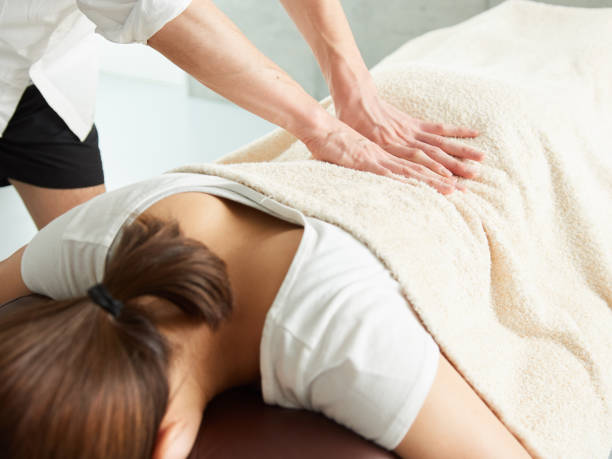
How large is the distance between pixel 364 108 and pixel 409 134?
0.12 metres

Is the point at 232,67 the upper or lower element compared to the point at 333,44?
upper

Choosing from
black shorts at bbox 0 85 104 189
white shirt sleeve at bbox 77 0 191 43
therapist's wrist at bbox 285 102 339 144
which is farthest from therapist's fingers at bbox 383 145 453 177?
A: black shorts at bbox 0 85 104 189

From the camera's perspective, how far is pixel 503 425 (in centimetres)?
81

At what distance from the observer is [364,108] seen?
125 centimetres

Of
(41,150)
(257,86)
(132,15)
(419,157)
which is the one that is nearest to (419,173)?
(419,157)

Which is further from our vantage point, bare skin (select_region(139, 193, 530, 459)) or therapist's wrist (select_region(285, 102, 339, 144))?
therapist's wrist (select_region(285, 102, 339, 144))

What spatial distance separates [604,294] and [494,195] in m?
0.31

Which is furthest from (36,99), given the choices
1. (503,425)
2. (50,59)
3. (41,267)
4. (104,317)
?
(503,425)

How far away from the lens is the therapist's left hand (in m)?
1.12

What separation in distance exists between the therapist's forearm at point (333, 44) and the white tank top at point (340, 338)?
57 cm

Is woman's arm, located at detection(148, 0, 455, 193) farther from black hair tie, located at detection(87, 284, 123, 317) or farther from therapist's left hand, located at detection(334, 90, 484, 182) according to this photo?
black hair tie, located at detection(87, 284, 123, 317)

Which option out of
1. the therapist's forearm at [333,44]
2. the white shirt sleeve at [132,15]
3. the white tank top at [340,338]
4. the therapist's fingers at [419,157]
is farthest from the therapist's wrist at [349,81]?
the white tank top at [340,338]

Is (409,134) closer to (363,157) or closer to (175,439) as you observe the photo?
(363,157)

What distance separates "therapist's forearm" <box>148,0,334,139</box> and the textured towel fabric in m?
0.11
